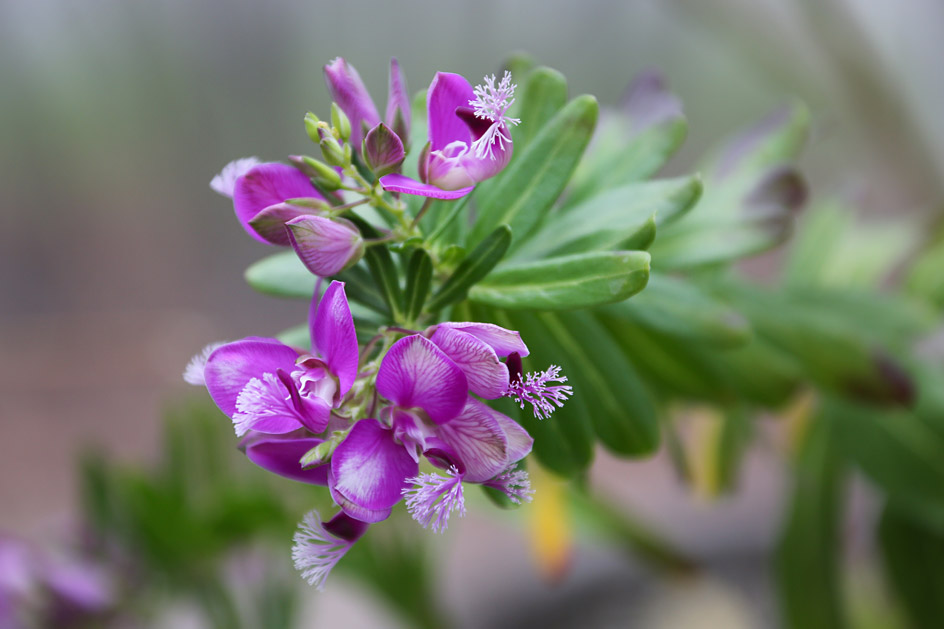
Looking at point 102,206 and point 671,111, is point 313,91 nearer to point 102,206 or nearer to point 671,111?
point 102,206

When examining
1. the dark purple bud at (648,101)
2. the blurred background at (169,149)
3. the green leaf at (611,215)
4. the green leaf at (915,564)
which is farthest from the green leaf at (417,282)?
the blurred background at (169,149)

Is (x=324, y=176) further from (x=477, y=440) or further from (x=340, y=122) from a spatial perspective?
(x=477, y=440)

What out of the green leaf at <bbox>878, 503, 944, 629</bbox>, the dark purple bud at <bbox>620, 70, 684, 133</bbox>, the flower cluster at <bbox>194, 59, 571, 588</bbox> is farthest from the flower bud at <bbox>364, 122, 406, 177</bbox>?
the green leaf at <bbox>878, 503, 944, 629</bbox>

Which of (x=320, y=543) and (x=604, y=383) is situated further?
(x=604, y=383)

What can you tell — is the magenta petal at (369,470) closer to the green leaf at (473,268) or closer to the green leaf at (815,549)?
the green leaf at (473,268)

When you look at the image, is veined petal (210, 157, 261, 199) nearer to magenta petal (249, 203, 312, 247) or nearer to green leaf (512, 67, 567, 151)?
magenta petal (249, 203, 312, 247)

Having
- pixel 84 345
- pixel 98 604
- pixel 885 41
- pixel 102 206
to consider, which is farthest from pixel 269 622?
pixel 102 206

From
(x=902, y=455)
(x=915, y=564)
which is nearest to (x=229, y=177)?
(x=902, y=455)
